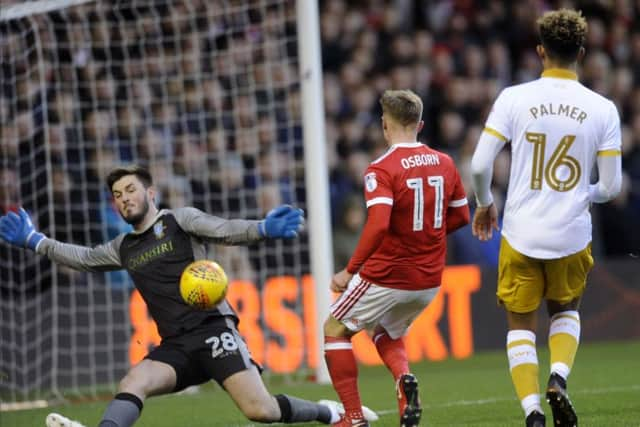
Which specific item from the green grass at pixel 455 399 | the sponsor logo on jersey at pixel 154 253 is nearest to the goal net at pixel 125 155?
the green grass at pixel 455 399

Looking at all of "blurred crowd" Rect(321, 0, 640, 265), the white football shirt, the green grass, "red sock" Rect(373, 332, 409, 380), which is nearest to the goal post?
the green grass

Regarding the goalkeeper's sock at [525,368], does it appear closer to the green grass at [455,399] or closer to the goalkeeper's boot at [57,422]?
the green grass at [455,399]

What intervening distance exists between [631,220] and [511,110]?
8884 mm

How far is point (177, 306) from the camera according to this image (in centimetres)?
662

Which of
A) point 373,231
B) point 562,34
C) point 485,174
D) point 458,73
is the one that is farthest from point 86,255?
point 458,73

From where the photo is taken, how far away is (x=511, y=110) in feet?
19.9

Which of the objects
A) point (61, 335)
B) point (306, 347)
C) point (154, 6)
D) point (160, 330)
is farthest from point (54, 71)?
point (160, 330)

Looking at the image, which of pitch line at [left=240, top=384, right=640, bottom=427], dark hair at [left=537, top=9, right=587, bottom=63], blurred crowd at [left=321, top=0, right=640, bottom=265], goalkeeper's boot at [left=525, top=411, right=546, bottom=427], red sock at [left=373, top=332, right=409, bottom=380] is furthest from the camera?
blurred crowd at [left=321, top=0, right=640, bottom=265]

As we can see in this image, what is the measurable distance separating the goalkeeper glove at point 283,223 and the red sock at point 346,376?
0.71 meters

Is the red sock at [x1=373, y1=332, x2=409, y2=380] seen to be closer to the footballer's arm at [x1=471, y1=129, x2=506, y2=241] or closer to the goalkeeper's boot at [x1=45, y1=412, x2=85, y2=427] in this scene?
the footballer's arm at [x1=471, y1=129, x2=506, y2=241]

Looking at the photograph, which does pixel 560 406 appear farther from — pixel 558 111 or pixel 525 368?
pixel 558 111

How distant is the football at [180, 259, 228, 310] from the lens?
6.30 metres

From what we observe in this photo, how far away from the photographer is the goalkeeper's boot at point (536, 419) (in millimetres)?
5957

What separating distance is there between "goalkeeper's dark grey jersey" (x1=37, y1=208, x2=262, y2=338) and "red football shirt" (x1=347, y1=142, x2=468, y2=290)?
2.39 ft
